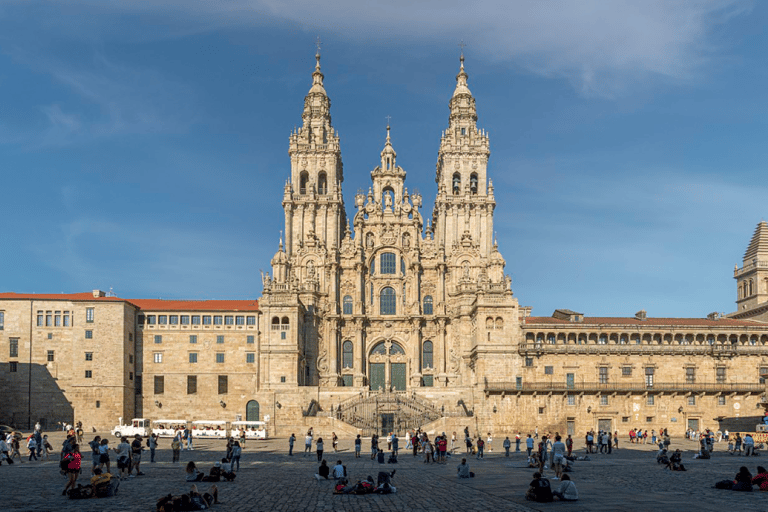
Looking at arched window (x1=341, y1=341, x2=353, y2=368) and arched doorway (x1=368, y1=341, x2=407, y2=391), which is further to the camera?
arched window (x1=341, y1=341, x2=353, y2=368)

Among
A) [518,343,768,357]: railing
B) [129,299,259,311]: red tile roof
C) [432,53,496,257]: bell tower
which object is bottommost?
[518,343,768,357]: railing

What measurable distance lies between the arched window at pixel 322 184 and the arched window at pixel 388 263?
33.8 ft

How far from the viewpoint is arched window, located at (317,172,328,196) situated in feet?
308

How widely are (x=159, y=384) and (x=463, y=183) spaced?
39.5 m

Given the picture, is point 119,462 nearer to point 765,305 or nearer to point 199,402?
point 199,402

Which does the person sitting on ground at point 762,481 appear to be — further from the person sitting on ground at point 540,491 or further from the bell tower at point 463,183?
the bell tower at point 463,183

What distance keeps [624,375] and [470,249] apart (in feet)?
69.7

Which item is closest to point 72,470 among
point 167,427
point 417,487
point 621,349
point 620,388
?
point 417,487

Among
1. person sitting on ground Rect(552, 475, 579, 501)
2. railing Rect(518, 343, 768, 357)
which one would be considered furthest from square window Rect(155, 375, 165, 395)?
person sitting on ground Rect(552, 475, 579, 501)

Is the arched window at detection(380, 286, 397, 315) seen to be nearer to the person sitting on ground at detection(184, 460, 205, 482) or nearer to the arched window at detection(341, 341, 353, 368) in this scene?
the arched window at detection(341, 341, 353, 368)

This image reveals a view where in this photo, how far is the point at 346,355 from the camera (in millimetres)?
89188

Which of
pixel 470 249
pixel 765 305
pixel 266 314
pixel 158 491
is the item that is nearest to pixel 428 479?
pixel 158 491

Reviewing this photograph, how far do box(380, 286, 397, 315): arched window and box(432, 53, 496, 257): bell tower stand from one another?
7.69m

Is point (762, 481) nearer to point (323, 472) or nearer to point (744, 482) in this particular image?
point (744, 482)
